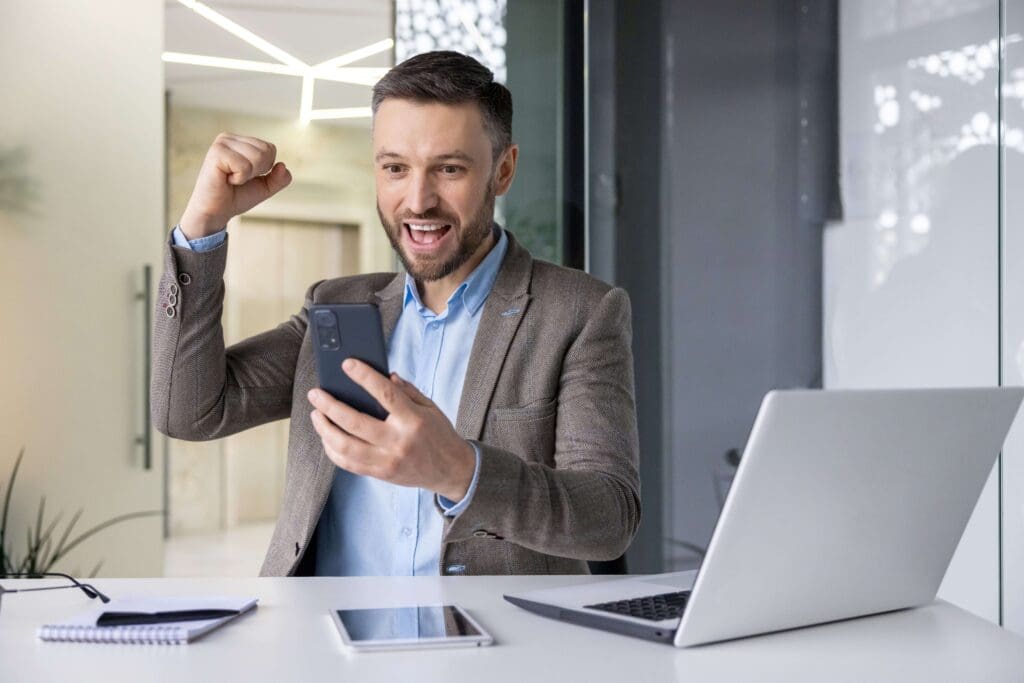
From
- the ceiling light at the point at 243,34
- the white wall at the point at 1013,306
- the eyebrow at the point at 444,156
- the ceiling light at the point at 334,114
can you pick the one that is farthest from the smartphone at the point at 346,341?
the ceiling light at the point at 334,114

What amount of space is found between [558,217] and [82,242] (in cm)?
193

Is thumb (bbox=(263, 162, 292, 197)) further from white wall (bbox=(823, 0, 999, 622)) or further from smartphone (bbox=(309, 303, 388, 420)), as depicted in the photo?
white wall (bbox=(823, 0, 999, 622))

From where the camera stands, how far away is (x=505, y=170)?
2.00m

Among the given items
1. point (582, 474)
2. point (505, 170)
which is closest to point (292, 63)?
point (505, 170)

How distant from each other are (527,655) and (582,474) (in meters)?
0.51

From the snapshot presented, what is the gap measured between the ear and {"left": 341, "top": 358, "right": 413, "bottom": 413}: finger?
840mm

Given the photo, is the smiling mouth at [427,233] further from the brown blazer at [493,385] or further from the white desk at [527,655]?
the white desk at [527,655]

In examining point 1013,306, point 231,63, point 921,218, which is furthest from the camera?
point 231,63

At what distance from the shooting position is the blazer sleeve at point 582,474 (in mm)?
1358

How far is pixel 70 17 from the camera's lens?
450 cm

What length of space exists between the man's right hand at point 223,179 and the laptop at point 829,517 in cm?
79

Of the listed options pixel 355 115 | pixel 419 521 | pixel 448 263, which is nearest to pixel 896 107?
pixel 448 263

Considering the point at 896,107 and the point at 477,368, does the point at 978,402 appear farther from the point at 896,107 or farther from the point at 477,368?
the point at 896,107

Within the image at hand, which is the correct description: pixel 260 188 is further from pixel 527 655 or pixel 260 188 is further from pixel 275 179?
pixel 527 655
